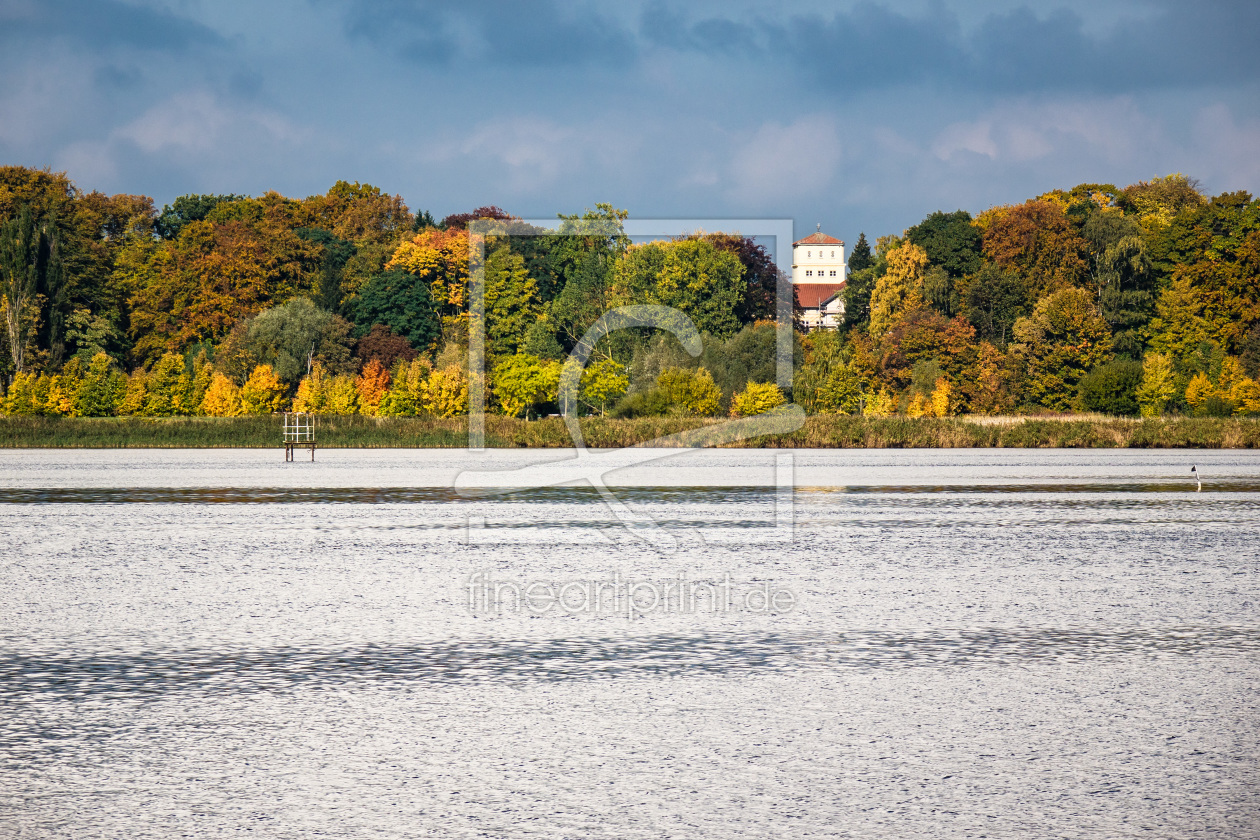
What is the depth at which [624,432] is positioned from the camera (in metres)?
57.8

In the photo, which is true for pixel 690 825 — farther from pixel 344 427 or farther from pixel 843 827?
pixel 344 427

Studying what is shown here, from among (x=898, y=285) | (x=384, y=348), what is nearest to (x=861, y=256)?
(x=898, y=285)

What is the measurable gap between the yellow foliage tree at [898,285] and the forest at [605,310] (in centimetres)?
18

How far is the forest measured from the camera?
265 ft

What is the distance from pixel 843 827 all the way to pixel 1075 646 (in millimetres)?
5140

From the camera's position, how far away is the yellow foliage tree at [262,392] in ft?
277

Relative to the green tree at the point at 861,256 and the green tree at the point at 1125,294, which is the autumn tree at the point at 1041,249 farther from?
the green tree at the point at 861,256

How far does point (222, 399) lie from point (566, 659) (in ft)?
258

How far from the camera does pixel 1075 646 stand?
1027 centimetres

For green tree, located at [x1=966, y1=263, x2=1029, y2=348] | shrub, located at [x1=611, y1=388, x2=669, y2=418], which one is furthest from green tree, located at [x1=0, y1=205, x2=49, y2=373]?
green tree, located at [x1=966, y1=263, x2=1029, y2=348]

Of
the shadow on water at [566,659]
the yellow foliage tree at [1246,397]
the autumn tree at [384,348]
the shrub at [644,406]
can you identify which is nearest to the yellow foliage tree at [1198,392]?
the yellow foliage tree at [1246,397]

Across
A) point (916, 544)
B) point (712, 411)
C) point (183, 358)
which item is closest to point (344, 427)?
point (712, 411)

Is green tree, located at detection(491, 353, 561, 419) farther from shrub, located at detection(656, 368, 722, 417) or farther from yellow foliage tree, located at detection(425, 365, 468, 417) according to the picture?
shrub, located at detection(656, 368, 722, 417)

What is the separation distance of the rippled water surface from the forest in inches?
2128
